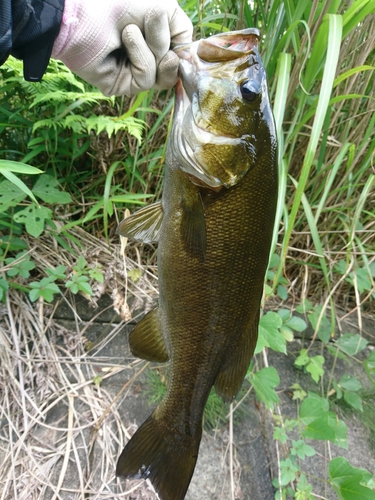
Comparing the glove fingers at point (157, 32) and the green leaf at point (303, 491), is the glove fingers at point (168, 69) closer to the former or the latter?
the glove fingers at point (157, 32)

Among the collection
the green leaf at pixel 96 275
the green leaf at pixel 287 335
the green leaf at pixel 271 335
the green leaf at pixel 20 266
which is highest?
the green leaf at pixel 20 266

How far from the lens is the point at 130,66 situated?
1.01 m

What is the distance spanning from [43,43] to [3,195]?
0.69 meters

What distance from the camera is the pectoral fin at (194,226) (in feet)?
3.11

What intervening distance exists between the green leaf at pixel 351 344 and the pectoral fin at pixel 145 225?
1073 millimetres

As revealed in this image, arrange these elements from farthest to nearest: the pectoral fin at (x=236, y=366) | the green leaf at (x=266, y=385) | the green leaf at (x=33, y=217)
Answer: the green leaf at (x=33, y=217) → the green leaf at (x=266, y=385) → the pectoral fin at (x=236, y=366)

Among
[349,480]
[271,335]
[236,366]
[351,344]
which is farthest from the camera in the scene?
[351,344]

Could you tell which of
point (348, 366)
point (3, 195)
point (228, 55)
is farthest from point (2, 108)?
point (348, 366)

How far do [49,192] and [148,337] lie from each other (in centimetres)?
81

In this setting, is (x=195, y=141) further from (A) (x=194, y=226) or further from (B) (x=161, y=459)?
(B) (x=161, y=459)

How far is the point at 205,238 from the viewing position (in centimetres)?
96

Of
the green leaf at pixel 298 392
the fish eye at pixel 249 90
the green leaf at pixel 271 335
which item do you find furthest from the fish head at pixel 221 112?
the green leaf at pixel 298 392

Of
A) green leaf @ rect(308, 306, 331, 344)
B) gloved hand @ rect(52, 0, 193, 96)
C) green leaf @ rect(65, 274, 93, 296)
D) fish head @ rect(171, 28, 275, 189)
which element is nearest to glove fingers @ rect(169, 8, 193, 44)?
gloved hand @ rect(52, 0, 193, 96)

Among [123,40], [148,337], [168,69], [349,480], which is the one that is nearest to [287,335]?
[349,480]
